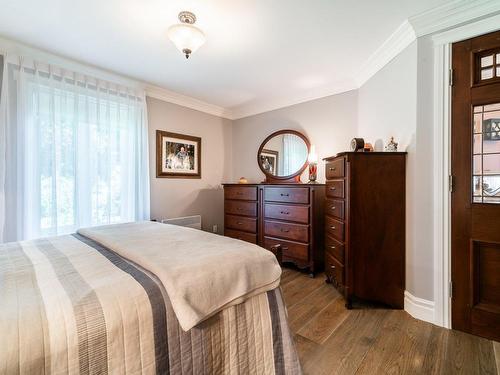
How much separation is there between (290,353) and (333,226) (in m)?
1.44

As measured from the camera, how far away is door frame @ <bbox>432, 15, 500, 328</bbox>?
172cm

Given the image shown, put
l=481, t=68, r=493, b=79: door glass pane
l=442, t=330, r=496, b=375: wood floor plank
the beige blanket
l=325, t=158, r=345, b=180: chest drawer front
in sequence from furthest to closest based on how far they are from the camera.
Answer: l=325, t=158, r=345, b=180: chest drawer front
l=481, t=68, r=493, b=79: door glass pane
l=442, t=330, r=496, b=375: wood floor plank
the beige blanket

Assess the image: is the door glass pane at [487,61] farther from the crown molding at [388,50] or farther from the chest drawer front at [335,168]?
the chest drawer front at [335,168]

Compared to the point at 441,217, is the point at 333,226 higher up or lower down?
lower down

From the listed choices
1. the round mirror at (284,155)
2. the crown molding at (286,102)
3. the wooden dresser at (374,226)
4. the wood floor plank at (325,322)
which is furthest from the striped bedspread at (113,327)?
the crown molding at (286,102)

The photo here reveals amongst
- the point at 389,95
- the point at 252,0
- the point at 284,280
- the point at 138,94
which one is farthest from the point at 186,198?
the point at 389,95

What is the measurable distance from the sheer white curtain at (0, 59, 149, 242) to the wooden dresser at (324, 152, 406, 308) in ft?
7.89

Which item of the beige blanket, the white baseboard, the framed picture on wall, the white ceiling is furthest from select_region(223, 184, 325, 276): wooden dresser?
the beige blanket

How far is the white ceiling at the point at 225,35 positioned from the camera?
5.60 ft

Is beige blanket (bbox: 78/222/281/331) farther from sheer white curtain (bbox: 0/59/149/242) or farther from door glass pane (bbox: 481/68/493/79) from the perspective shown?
door glass pane (bbox: 481/68/493/79)

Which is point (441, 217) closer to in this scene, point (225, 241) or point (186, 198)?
point (225, 241)

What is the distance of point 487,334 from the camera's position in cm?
161

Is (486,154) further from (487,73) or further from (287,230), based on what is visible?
(287,230)

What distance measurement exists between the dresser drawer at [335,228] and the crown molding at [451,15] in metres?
1.69
